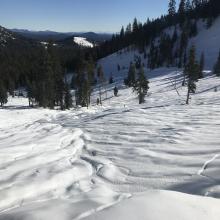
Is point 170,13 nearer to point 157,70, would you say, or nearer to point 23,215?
point 157,70

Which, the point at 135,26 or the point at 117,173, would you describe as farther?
the point at 135,26

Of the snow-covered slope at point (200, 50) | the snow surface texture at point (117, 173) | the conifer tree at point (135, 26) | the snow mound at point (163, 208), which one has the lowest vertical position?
the snow surface texture at point (117, 173)

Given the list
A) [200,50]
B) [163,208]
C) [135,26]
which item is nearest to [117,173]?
[163,208]

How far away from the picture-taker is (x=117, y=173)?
802cm

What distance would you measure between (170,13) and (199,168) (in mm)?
157975

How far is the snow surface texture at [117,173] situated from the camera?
4.92 meters

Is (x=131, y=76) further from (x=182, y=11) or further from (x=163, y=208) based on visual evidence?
(x=163, y=208)

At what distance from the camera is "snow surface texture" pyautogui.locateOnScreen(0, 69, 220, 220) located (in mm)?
4922

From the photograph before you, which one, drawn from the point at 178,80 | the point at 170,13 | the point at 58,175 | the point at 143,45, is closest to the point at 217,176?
the point at 58,175

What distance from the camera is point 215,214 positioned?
4.80m

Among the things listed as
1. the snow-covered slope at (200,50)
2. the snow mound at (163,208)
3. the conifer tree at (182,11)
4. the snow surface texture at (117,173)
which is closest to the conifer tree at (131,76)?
the snow-covered slope at (200,50)

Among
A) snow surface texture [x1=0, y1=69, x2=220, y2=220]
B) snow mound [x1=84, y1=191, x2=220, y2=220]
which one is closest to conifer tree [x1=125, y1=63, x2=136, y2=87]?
snow surface texture [x1=0, y1=69, x2=220, y2=220]

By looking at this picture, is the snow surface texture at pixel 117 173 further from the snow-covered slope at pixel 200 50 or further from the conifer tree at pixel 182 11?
the conifer tree at pixel 182 11

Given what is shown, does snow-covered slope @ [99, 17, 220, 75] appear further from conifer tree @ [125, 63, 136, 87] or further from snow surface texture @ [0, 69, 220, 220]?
snow surface texture @ [0, 69, 220, 220]
